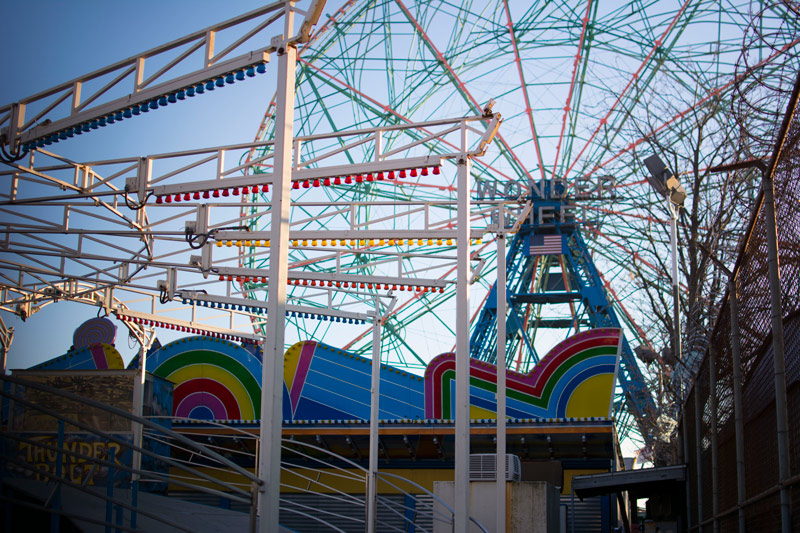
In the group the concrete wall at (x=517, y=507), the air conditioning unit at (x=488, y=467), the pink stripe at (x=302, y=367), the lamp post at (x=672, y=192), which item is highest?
the lamp post at (x=672, y=192)

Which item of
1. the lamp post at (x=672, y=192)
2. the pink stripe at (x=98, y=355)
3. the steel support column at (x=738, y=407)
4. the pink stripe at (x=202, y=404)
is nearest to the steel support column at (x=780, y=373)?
the steel support column at (x=738, y=407)

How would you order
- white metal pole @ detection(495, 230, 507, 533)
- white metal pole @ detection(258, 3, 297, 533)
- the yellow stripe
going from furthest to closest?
the yellow stripe, white metal pole @ detection(495, 230, 507, 533), white metal pole @ detection(258, 3, 297, 533)

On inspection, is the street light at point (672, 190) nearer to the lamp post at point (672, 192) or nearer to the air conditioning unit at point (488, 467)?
the lamp post at point (672, 192)

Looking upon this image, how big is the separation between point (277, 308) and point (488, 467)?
439 inches

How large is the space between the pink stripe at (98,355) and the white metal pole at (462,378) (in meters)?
17.2

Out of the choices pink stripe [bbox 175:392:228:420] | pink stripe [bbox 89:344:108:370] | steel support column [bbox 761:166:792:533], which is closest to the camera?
steel support column [bbox 761:166:792:533]

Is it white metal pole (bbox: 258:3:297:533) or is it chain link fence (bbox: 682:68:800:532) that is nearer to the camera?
chain link fence (bbox: 682:68:800:532)

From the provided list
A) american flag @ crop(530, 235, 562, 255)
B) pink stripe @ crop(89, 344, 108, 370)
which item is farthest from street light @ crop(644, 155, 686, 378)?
pink stripe @ crop(89, 344, 108, 370)

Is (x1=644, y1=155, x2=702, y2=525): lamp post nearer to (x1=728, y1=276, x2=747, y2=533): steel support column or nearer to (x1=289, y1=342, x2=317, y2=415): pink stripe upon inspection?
(x1=728, y1=276, x2=747, y2=533): steel support column

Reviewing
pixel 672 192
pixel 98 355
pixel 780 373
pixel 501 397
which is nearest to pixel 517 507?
pixel 501 397

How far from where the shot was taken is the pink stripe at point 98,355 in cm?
2784

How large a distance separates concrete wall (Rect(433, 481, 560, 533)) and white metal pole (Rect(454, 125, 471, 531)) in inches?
142

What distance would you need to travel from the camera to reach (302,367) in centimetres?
2662

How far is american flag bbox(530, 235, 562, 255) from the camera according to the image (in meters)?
31.9
